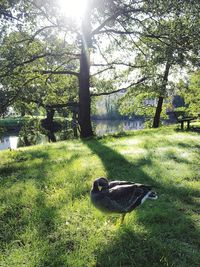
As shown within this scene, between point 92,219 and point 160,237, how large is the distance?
1.81 metres

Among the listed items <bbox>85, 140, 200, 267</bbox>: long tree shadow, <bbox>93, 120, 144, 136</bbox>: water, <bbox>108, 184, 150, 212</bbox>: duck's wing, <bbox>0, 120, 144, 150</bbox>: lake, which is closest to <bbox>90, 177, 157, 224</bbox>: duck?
<bbox>108, 184, 150, 212</bbox>: duck's wing

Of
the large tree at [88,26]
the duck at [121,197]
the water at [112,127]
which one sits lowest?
the water at [112,127]

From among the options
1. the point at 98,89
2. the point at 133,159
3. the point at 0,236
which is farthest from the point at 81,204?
the point at 98,89

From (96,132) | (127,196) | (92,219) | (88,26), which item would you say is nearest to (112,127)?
(96,132)

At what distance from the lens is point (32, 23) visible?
21.8m

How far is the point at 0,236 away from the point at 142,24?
56.7 ft

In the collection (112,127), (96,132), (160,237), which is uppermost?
(160,237)

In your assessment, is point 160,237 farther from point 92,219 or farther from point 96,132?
point 96,132

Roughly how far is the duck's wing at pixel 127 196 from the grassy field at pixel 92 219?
0.82 m

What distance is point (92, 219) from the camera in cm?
838

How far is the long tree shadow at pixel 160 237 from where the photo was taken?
Result: 666 cm

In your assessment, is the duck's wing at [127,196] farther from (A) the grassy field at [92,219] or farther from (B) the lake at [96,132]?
(B) the lake at [96,132]

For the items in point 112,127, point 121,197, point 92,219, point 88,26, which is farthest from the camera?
point 112,127

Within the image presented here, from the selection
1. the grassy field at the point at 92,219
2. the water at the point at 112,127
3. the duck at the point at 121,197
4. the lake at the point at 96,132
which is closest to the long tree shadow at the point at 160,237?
the grassy field at the point at 92,219
